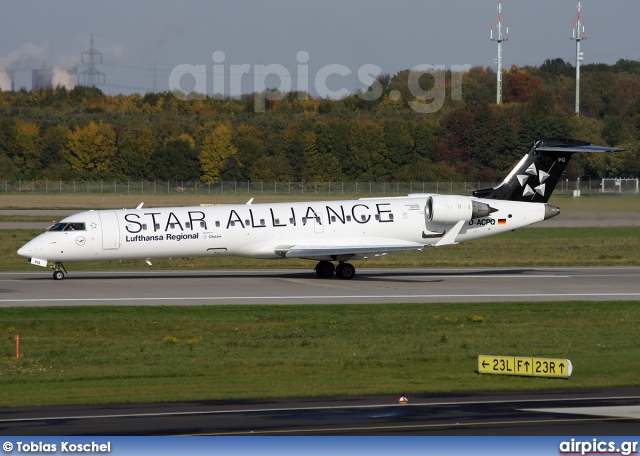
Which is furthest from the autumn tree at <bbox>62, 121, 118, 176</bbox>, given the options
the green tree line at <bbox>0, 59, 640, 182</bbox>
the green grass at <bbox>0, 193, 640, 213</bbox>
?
the green grass at <bbox>0, 193, 640, 213</bbox>

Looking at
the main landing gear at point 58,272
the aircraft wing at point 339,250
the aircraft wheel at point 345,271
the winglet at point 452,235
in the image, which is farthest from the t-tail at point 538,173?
the main landing gear at point 58,272

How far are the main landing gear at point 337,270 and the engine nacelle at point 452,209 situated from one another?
369 cm

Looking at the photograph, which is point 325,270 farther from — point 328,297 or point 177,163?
point 177,163

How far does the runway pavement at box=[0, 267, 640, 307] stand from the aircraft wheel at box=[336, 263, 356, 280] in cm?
44

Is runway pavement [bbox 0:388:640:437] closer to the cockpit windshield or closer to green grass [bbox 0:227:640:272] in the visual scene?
the cockpit windshield

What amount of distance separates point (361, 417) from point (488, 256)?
3188cm

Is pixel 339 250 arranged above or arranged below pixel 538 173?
below

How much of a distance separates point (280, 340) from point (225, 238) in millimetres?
10673

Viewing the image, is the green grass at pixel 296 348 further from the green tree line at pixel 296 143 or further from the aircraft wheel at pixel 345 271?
the green tree line at pixel 296 143

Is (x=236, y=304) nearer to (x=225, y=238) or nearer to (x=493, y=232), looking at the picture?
(x=225, y=238)

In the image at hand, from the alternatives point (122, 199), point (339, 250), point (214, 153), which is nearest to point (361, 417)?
point (339, 250)

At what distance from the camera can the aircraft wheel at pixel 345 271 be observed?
35312mm

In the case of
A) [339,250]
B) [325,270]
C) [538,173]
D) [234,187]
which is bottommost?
[325,270]

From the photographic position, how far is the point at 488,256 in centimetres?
4541
